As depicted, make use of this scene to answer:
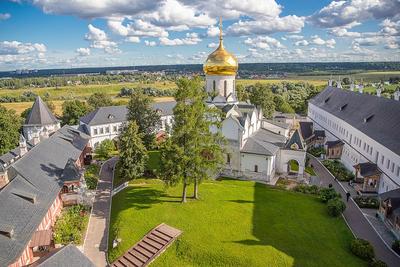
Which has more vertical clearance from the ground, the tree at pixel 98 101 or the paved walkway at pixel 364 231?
the tree at pixel 98 101

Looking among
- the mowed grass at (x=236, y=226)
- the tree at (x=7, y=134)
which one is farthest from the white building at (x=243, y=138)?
the tree at (x=7, y=134)

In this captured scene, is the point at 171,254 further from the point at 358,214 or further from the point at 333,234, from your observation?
the point at 358,214

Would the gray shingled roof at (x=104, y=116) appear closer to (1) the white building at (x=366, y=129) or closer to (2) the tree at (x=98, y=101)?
(2) the tree at (x=98, y=101)

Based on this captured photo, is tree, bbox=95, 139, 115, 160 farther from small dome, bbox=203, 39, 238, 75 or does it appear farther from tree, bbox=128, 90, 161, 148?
small dome, bbox=203, 39, 238, 75

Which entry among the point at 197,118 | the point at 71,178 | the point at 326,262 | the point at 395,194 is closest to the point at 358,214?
the point at 395,194

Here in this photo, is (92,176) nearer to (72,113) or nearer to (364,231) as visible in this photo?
(72,113)
